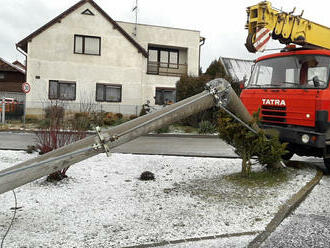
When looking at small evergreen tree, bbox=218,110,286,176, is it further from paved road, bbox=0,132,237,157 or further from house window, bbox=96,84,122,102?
house window, bbox=96,84,122,102

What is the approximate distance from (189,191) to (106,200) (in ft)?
4.48

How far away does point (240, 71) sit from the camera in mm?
32469

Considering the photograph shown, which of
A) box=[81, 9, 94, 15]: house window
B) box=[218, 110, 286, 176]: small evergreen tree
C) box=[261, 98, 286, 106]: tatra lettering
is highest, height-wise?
box=[81, 9, 94, 15]: house window

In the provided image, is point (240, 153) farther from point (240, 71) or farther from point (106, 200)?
point (240, 71)

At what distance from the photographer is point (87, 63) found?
21.5m

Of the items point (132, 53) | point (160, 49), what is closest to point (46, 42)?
point (132, 53)

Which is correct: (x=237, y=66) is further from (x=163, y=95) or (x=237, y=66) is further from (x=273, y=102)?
(x=273, y=102)

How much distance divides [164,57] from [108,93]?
7200 millimetres

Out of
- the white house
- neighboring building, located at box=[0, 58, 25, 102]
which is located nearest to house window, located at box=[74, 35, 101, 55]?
the white house

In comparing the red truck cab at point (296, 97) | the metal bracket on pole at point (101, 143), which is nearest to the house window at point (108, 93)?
the red truck cab at point (296, 97)

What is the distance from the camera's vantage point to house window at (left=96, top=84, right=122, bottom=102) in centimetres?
2188

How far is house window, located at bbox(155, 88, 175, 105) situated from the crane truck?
17.3 metres

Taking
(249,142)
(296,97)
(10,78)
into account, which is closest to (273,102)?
(296,97)

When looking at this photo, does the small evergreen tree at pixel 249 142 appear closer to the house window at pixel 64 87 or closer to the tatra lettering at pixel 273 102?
the tatra lettering at pixel 273 102
